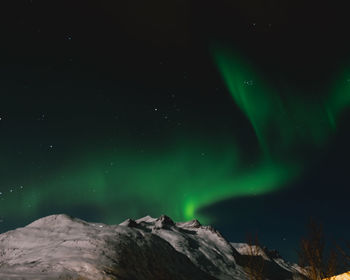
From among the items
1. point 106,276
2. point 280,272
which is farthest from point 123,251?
point 280,272

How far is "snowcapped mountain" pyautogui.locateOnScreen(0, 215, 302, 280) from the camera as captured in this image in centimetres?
4988

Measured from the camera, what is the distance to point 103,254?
2500 inches

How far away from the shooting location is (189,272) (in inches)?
3590

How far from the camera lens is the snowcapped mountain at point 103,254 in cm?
4988

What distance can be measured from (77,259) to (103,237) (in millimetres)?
19940

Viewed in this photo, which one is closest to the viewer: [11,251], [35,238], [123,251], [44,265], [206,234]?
[44,265]

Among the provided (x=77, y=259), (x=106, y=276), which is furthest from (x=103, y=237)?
(x=106, y=276)

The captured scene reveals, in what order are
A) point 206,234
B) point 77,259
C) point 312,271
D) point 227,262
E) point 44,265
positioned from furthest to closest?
point 206,234 < point 227,262 < point 77,259 < point 44,265 < point 312,271

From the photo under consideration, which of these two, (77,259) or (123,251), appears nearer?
(77,259)

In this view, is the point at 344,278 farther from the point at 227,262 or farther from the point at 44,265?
the point at 227,262

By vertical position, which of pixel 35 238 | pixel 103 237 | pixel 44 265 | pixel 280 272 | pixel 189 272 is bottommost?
pixel 280 272

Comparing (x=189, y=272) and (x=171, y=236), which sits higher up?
(x=171, y=236)

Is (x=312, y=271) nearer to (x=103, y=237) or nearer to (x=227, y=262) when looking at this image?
(x=103, y=237)

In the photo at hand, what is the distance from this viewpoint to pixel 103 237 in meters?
75.1
